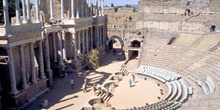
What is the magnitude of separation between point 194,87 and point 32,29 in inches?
547

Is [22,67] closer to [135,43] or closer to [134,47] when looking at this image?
[134,47]

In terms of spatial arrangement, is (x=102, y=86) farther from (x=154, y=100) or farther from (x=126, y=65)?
(x=126, y=65)

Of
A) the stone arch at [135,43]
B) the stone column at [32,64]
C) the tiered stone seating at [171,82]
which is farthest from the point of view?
the stone arch at [135,43]

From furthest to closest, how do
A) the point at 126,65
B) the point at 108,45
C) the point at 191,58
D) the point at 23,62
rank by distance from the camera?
the point at 108,45 < the point at 126,65 < the point at 191,58 < the point at 23,62

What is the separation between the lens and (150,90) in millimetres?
23578

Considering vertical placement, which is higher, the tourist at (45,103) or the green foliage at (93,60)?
the green foliage at (93,60)

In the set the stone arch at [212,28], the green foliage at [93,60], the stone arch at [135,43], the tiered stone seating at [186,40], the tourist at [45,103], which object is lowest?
the tourist at [45,103]

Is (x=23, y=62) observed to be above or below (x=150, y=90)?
above

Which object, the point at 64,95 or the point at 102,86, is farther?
the point at 102,86

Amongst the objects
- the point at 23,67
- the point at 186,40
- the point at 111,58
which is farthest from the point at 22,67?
the point at 186,40

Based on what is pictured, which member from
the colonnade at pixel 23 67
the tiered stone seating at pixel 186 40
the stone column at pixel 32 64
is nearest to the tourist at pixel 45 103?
the colonnade at pixel 23 67

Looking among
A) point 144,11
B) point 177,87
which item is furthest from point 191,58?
point 144,11

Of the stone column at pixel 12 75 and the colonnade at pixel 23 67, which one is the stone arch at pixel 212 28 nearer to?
the colonnade at pixel 23 67

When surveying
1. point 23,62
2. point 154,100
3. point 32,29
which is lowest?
point 154,100
